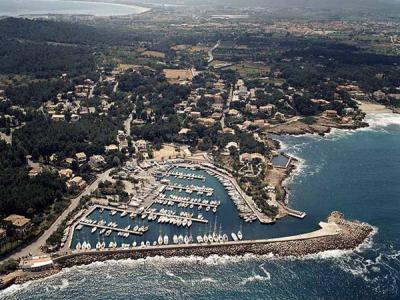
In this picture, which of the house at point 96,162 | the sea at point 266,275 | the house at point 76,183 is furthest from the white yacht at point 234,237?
the house at point 96,162

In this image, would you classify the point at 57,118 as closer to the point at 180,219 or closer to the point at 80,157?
the point at 80,157

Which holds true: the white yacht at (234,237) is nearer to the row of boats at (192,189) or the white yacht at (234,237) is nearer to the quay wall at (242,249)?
the quay wall at (242,249)

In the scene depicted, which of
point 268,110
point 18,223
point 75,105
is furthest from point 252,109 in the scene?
point 18,223

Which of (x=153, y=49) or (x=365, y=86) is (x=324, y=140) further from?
(x=153, y=49)

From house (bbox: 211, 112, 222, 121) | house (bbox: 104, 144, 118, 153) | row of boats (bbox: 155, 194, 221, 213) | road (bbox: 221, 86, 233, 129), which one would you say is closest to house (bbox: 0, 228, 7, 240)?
row of boats (bbox: 155, 194, 221, 213)

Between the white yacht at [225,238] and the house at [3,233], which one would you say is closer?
the house at [3,233]

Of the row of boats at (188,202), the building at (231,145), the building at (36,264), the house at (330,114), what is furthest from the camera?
the house at (330,114)

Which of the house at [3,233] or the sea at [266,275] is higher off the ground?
the house at [3,233]
